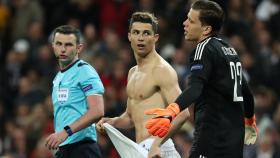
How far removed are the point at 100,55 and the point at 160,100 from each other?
23.9ft

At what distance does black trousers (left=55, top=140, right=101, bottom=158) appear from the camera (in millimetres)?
8398

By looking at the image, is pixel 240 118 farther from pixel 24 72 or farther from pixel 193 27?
pixel 24 72

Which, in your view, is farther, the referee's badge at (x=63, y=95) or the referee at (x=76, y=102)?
the referee's badge at (x=63, y=95)

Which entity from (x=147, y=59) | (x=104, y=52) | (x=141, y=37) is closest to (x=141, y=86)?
(x=147, y=59)

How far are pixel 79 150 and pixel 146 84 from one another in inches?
34.4

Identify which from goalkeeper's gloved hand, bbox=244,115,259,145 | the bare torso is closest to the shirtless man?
the bare torso

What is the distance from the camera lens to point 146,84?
8.47m

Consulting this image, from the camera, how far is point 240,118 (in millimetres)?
7543

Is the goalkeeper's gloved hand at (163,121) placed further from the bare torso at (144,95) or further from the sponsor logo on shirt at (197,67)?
the bare torso at (144,95)

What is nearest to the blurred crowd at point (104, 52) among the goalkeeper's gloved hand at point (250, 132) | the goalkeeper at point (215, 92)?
the goalkeeper's gloved hand at point (250, 132)

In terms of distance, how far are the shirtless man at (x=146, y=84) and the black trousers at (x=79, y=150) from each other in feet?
0.92

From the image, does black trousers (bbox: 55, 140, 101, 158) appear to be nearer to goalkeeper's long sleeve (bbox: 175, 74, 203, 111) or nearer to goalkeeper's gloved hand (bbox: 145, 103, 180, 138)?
goalkeeper's gloved hand (bbox: 145, 103, 180, 138)

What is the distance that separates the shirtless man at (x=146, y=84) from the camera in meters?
8.31

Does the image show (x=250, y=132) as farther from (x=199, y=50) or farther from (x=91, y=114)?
(x=91, y=114)
